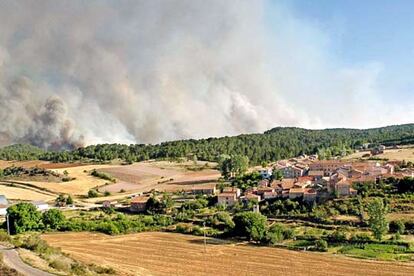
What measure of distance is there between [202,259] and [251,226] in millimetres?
7290

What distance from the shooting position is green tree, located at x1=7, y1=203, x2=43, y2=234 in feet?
152

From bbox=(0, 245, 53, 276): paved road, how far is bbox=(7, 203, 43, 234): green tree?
729 inches

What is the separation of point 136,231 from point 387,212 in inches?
841

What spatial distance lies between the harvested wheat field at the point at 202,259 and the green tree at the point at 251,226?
1.78m

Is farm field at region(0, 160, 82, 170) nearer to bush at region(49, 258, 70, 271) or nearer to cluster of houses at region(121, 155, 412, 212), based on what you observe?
cluster of houses at region(121, 155, 412, 212)

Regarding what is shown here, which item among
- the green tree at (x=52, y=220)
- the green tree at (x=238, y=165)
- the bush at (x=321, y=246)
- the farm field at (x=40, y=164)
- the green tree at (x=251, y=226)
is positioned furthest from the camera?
the farm field at (x=40, y=164)

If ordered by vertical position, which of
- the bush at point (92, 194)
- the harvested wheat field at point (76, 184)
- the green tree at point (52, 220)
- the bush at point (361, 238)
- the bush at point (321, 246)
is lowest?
the bush at point (321, 246)

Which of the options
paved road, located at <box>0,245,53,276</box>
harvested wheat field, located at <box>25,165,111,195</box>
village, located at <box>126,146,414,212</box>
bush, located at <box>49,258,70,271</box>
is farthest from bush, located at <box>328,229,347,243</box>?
harvested wheat field, located at <box>25,165,111,195</box>

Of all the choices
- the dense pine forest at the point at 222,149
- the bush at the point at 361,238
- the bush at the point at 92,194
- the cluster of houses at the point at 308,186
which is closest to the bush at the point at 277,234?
the bush at the point at 361,238

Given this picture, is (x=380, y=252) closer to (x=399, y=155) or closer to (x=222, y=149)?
(x=399, y=155)

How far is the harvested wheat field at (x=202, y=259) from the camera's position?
104 ft

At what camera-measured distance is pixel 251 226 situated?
4144 centimetres

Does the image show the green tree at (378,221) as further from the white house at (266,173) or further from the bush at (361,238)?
the white house at (266,173)

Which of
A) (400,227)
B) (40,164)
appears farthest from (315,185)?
(40,164)
